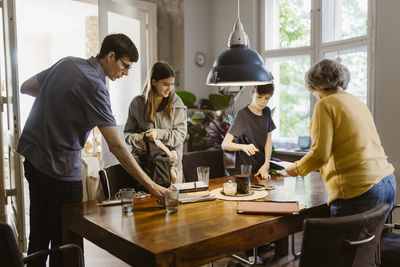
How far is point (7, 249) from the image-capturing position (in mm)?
1182

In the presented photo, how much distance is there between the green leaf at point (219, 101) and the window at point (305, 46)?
2.50 ft

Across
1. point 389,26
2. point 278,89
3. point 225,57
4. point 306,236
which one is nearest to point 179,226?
point 306,236

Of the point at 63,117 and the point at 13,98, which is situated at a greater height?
the point at 13,98

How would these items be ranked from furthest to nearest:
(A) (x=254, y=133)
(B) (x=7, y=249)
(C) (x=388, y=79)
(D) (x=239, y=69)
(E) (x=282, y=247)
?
(C) (x=388, y=79)
(E) (x=282, y=247)
(A) (x=254, y=133)
(D) (x=239, y=69)
(B) (x=7, y=249)

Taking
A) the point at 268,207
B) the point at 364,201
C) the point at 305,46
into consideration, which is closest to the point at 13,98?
the point at 268,207

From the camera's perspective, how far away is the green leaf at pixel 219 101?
424cm

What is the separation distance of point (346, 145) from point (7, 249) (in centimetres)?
139

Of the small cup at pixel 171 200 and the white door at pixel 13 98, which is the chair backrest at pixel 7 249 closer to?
the small cup at pixel 171 200

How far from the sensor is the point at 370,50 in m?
3.67

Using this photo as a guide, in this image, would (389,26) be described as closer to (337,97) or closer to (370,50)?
(370,50)

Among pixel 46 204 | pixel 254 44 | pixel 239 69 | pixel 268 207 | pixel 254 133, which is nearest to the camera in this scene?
pixel 268 207

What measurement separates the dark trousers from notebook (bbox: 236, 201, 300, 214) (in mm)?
863

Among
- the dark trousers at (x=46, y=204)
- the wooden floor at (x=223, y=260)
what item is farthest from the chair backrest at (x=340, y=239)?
the wooden floor at (x=223, y=260)

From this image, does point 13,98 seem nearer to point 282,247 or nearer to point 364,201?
point 282,247
